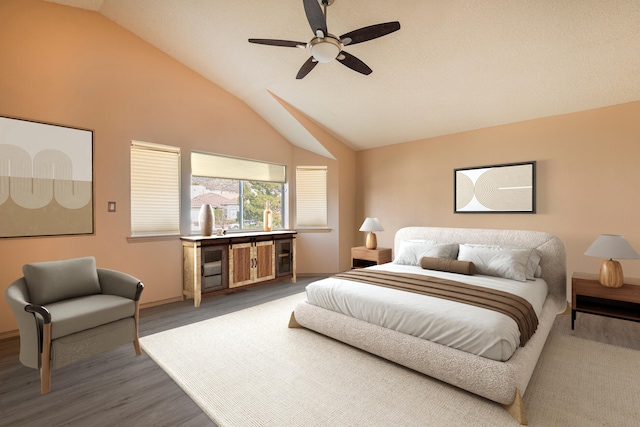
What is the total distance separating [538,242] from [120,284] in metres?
4.89

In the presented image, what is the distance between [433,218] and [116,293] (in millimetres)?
4663

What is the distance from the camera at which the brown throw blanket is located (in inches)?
92.1

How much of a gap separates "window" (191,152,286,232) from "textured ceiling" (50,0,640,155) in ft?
3.85

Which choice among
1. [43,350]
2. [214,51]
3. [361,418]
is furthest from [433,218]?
[43,350]

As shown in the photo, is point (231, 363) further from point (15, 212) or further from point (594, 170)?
point (594, 170)

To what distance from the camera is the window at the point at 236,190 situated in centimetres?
477

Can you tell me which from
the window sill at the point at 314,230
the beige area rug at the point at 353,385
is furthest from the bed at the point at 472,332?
the window sill at the point at 314,230

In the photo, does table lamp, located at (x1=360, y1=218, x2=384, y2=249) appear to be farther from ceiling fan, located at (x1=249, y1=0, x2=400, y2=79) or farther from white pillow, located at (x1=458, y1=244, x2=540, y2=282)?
ceiling fan, located at (x1=249, y1=0, x2=400, y2=79)

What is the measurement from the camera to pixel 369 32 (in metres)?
2.36

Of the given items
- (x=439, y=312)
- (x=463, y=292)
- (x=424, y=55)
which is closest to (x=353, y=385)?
(x=439, y=312)

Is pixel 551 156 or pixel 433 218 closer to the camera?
pixel 551 156

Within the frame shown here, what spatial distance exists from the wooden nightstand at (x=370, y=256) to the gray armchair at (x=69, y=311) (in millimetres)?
3513

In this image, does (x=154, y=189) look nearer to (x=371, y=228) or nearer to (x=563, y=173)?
(x=371, y=228)

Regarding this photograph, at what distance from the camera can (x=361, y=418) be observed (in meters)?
1.90
